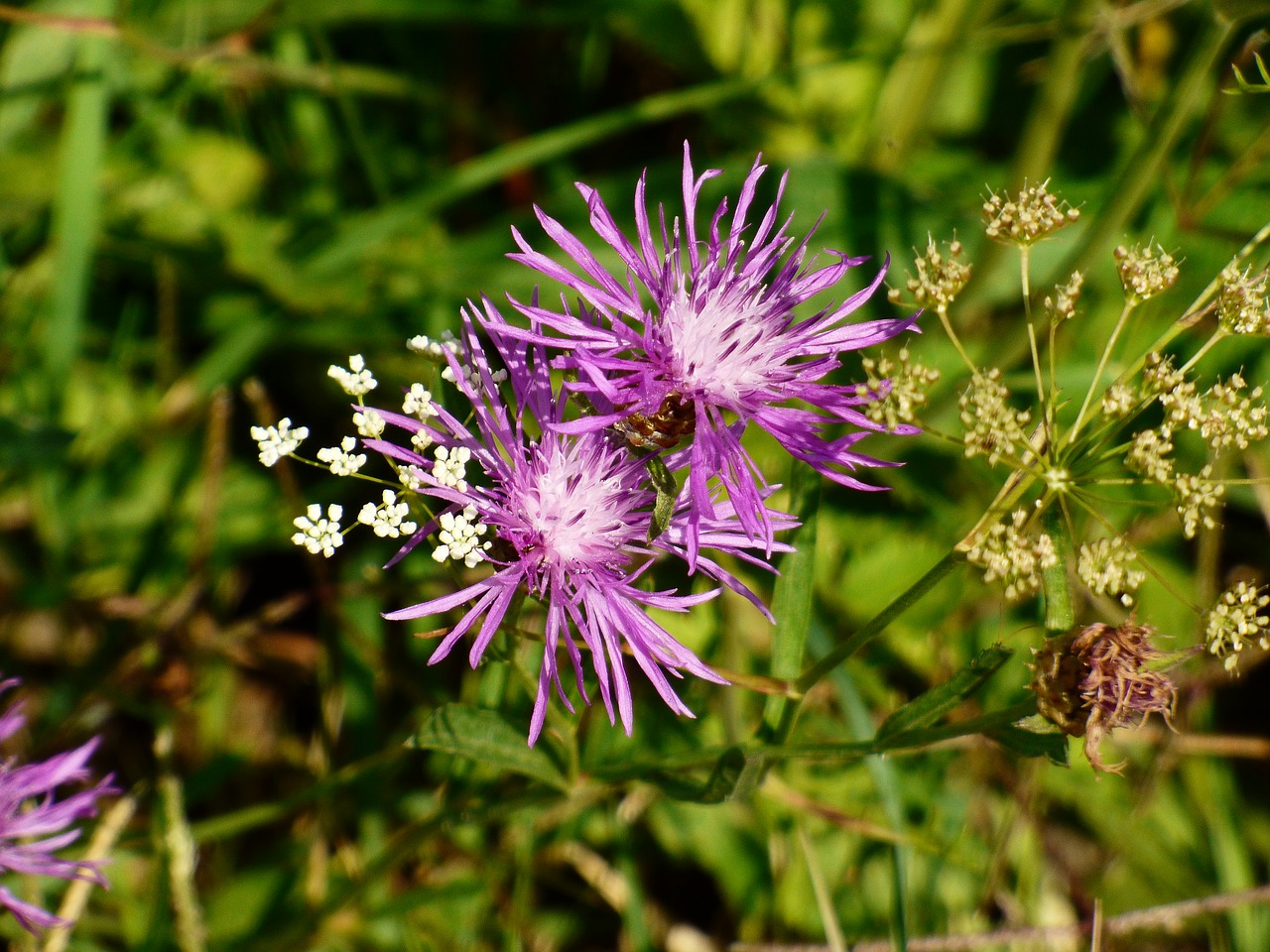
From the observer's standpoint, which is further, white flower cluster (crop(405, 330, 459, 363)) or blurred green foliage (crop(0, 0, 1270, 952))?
blurred green foliage (crop(0, 0, 1270, 952))

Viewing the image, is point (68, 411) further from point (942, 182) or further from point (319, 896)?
point (942, 182)

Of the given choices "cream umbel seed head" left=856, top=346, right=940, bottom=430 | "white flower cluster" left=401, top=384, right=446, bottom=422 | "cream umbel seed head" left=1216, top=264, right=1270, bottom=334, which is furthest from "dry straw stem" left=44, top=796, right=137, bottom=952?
"cream umbel seed head" left=1216, top=264, right=1270, bottom=334

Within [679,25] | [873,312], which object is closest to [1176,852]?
[873,312]

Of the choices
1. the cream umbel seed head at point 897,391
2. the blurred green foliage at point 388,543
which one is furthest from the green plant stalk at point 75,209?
the cream umbel seed head at point 897,391

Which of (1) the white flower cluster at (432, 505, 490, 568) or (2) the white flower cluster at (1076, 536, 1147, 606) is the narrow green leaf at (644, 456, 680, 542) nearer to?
(1) the white flower cluster at (432, 505, 490, 568)

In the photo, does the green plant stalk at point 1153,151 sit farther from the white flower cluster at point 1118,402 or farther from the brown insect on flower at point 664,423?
the brown insect on flower at point 664,423

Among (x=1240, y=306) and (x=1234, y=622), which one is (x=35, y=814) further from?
(x=1240, y=306)
